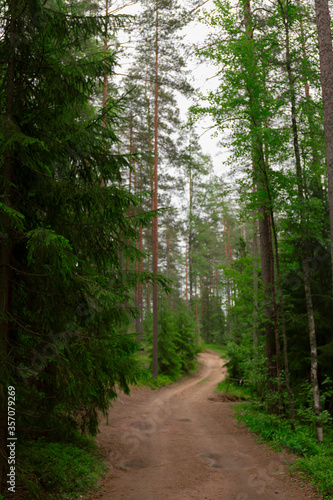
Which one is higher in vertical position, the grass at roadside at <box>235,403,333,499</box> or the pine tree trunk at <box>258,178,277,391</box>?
the pine tree trunk at <box>258,178,277,391</box>

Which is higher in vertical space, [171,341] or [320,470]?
[171,341]

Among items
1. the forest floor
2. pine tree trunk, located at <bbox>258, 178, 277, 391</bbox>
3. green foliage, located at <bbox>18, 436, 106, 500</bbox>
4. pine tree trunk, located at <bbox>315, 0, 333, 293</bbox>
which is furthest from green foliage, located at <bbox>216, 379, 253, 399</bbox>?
pine tree trunk, located at <bbox>315, 0, 333, 293</bbox>

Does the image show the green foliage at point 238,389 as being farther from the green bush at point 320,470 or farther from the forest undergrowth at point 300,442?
the green bush at point 320,470

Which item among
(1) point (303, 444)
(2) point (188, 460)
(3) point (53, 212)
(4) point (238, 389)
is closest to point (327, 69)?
(3) point (53, 212)

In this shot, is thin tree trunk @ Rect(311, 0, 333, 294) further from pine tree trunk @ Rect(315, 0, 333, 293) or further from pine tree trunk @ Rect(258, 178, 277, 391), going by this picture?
pine tree trunk @ Rect(258, 178, 277, 391)

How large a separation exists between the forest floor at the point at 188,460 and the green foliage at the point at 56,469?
0.29 meters

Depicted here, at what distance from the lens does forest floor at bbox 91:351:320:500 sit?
5.75 meters

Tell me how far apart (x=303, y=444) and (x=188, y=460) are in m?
2.53

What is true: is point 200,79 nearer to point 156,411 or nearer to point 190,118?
point 190,118

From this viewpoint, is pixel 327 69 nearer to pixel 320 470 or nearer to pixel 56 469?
pixel 320 470

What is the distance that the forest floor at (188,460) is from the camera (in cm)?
575

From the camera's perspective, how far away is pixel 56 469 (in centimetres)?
544

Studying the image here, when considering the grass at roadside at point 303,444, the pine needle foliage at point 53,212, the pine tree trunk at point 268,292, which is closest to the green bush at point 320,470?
the grass at roadside at point 303,444

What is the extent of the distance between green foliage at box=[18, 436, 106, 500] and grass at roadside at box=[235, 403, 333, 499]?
374 cm
